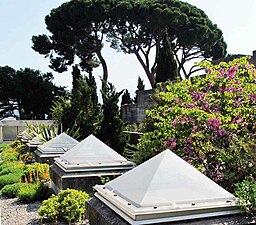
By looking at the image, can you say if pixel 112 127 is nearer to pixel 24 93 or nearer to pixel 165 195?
pixel 165 195

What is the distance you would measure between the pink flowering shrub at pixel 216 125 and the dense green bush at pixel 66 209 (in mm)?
1250

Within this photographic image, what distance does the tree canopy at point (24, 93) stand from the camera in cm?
2648

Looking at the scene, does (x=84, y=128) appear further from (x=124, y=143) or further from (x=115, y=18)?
(x=115, y=18)

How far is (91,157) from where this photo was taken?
16.9ft

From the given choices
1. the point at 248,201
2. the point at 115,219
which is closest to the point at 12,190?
the point at 115,219

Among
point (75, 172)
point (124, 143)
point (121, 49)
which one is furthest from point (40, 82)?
point (75, 172)

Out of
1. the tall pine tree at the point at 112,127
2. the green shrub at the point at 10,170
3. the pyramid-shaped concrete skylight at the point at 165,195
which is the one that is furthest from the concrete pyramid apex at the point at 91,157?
the tall pine tree at the point at 112,127

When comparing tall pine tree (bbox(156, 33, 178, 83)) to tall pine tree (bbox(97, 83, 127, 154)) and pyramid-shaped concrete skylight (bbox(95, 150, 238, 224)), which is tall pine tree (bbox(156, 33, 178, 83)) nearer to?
tall pine tree (bbox(97, 83, 127, 154))

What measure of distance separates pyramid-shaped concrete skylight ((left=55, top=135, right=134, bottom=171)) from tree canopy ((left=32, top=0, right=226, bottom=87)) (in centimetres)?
1644

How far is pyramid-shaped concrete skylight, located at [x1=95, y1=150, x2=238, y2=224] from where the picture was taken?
2.70 m

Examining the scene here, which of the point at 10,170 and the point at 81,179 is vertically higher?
the point at 81,179

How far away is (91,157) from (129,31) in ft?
61.7

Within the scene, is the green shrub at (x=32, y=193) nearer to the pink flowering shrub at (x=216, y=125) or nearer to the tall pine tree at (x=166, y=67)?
the pink flowering shrub at (x=216, y=125)

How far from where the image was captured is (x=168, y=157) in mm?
3223
